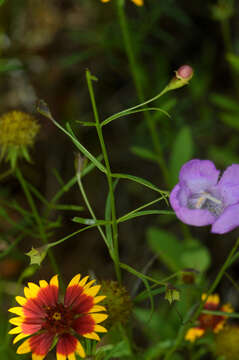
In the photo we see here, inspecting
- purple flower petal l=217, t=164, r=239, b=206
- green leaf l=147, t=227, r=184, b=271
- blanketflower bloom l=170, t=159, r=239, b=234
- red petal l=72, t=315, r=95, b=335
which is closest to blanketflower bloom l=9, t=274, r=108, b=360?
red petal l=72, t=315, r=95, b=335

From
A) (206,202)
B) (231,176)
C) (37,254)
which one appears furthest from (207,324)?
(37,254)

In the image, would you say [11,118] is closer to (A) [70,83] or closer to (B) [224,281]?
(B) [224,281]

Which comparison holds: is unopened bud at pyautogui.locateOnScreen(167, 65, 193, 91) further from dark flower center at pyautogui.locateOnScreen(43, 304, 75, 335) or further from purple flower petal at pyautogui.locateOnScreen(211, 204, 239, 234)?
dark flower center at pyautogui.locateOnScreen(43, 304, 75, 335)

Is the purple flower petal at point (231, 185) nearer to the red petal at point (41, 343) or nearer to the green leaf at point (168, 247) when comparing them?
the red petal at point (41, 343)

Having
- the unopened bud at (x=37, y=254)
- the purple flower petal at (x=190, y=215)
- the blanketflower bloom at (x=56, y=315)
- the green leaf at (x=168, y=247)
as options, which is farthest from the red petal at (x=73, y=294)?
the green leaf at (x=168, y=247)

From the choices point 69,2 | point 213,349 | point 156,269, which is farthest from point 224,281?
point 69,2

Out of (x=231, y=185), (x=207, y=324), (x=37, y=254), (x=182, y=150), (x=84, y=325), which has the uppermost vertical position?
(x=182, y=150)

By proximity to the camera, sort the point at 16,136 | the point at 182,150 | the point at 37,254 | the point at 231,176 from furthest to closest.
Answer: the point at 182,150 → the point at 16,136 → the point at 231,176 → the point at 37,254

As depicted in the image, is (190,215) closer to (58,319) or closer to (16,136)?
(58,319)
